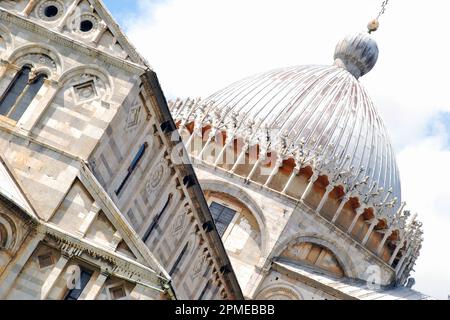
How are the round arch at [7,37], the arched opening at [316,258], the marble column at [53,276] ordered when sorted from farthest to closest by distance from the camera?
the arched opening at [316,258] < the round arch at [7,37] < the marble column at [53,276]

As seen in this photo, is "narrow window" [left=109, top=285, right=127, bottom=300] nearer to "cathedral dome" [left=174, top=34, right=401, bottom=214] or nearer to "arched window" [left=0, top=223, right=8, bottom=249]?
"arched window" [left=0, top=223, right=8, bottom=249]

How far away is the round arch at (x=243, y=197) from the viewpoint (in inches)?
1668

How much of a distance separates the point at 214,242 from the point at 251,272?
36.5ft

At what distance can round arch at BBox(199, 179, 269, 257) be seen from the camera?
139ft

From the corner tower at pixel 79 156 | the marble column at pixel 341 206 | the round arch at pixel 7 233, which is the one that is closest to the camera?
the round arch at pixel 7 233

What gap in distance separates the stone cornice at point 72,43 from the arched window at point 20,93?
0.90 m

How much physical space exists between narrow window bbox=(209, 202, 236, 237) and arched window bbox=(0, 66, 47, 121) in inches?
833

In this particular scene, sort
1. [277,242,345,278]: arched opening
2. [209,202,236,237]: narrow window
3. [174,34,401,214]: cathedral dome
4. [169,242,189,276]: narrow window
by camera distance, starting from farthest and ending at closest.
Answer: [174,34,401,214]: cathedral dome
[277,242,345,278]: arched opening
[209,202,236,237]: narrow window
[169,242,189,276]: narrow window

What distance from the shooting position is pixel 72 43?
22.2 m

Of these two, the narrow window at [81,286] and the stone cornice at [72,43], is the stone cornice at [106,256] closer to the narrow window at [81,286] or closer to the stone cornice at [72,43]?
the narrow window at [81,286]

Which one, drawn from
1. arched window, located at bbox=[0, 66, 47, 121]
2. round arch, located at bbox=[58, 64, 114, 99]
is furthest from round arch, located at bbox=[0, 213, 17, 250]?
round arch, located at bbox=[58, 64, 114, 99]

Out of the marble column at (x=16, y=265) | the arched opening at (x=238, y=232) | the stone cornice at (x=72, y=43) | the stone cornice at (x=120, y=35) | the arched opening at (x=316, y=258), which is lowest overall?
the marble column at (x=16, y=265)

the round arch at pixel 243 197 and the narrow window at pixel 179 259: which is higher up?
the round arch at pixel 243 197

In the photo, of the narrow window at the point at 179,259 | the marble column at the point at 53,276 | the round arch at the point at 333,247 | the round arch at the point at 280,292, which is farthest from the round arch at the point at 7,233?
the round arch at the point at 333,247
